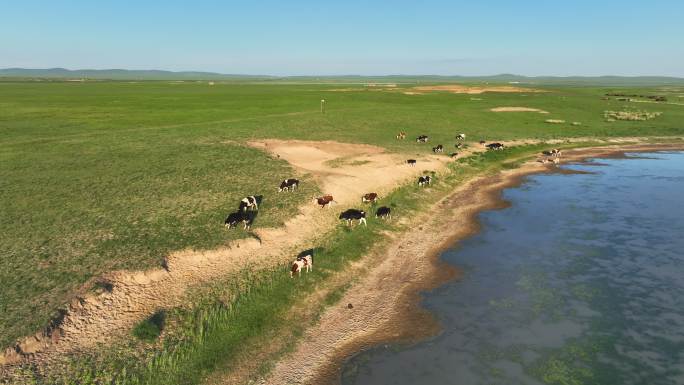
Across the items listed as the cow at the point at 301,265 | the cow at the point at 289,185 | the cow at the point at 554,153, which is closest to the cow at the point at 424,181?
the cow at the point at 289,185

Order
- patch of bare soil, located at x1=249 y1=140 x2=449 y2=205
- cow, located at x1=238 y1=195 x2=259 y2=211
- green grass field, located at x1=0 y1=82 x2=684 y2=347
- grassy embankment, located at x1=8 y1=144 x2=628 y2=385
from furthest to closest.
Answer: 1. patch of bare soil, located at x1=249 y1=140 x2=449 y2=205
2. cow, located at x1=238 y1=195 x2=259 y2=211
3. green grass field, located at x1=0 y1=82 x2=684 y2=347
4. grassy embankment, located at x1=8 y1=144 x2=628 y2=385

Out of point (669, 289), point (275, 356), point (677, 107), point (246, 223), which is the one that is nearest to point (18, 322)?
point (275, 356)

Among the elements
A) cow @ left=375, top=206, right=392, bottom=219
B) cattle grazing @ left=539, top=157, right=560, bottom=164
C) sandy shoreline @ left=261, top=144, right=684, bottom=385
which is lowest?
sandy shoreline @ left=261, top=144, right=684, bottom=385

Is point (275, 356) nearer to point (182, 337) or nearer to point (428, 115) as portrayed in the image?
point (182, 337)

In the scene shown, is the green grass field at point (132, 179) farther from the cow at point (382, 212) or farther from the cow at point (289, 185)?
the cow at point (382, 212)

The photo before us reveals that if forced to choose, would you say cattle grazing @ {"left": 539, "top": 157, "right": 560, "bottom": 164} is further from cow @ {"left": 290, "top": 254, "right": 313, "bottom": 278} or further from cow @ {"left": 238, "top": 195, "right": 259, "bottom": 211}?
cow @ {"left": 290, "top": 254, "right": 313, "bottom": 278}

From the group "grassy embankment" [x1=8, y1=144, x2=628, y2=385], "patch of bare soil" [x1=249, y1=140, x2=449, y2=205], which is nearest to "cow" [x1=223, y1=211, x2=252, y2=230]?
"grassy embankment" [x1=8, y1=144, x2=628, y2=385]

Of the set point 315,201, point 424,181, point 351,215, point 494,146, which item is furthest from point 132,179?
point 494,146
